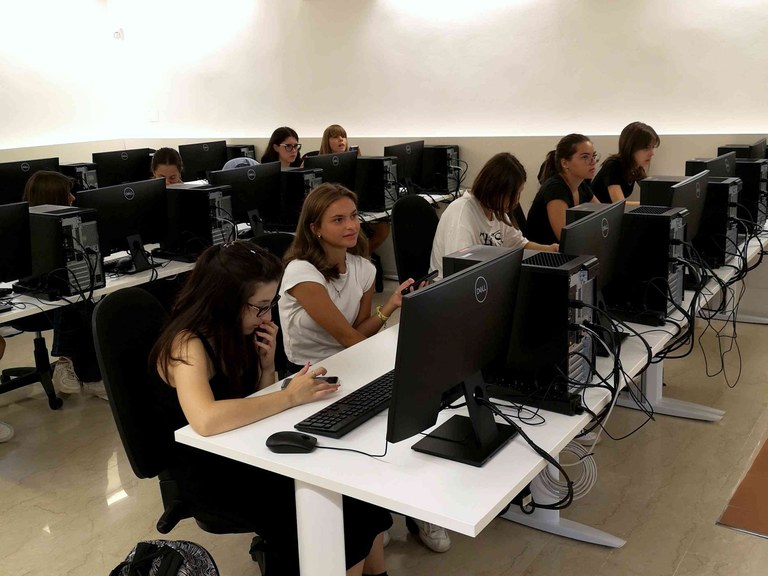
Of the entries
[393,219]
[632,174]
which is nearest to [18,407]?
[393,219]

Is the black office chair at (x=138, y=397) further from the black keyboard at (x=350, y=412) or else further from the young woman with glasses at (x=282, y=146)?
the young woman with glasses at (x=282, y=146)

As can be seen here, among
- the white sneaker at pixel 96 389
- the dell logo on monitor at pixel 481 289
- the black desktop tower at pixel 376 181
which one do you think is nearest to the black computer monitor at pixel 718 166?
the black desktop tower at pixel 376 181

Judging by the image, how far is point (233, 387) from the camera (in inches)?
74.2

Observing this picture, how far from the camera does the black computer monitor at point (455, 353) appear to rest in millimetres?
1401

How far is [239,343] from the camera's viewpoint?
183 cm

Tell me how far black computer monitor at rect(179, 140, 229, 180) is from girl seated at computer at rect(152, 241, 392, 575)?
4312mm

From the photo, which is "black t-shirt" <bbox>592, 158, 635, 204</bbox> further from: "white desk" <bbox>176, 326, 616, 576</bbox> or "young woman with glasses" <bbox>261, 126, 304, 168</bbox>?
"white desk" <bbox>176, 326, 616, 576</bbox>

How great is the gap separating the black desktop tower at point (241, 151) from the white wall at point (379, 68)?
0.27 m

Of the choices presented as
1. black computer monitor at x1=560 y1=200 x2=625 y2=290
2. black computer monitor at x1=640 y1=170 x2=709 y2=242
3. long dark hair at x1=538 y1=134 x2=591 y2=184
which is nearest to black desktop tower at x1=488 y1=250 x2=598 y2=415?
black computer monitor at x1=560 y1=200 x2=625 y2=290

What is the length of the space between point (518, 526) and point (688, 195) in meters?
1.39

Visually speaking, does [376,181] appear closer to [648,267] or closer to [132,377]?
[648,267]

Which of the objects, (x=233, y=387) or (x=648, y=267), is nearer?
(x=233, y=387)

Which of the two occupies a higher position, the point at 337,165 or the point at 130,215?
the point at 337,165

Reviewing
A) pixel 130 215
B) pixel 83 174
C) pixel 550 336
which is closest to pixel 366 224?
pixel 130 215
